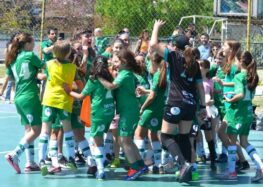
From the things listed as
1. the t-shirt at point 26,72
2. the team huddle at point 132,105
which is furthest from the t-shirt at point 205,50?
the t-shirt at point 26,72

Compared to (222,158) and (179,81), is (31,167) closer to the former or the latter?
(179,81)

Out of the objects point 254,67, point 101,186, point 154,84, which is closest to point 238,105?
point 254,67

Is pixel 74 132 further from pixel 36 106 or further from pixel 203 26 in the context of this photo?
pixel 203 26

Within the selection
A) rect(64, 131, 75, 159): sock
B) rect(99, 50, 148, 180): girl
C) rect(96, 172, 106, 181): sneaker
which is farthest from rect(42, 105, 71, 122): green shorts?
rect(96, 172, 106, 181): sneaker

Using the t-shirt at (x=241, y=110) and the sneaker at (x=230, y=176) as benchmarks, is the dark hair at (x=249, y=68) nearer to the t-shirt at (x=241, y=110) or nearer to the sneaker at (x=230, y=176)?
the t-shirt at (x=241, y=110)

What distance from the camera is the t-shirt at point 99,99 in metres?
10.1

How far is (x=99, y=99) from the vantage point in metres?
10.2

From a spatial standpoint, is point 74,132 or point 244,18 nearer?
point 74,132

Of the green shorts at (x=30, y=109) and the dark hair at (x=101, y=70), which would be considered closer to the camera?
the dark hair at (x=101, y=70)

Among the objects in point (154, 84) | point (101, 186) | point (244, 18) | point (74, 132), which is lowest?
point (101, 186)

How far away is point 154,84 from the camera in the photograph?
1045cm

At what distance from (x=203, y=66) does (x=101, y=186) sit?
8.59ft

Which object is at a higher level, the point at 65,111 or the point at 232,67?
the point at 232,67

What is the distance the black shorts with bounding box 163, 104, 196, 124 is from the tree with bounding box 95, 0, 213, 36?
53.5 feet
